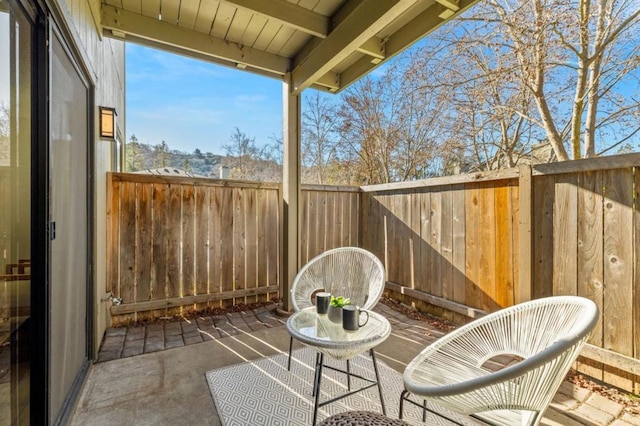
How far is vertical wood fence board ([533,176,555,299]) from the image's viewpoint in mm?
2211

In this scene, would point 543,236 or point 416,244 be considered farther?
point 416,244

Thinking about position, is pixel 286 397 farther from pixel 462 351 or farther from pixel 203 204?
pixel 203 204

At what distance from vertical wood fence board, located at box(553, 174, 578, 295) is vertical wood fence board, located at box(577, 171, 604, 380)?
3cm

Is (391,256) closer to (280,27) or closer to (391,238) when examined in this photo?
(391,238)

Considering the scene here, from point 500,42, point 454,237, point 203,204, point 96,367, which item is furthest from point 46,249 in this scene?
point 500,42

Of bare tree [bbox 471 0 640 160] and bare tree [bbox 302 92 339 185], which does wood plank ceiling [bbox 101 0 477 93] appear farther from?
bare tree [bbox 302 92 339 185]

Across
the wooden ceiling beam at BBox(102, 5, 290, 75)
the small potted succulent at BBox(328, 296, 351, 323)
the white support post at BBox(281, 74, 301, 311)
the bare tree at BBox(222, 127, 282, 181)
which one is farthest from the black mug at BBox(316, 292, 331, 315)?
the bare tree at BBox(222, 127, 282, 181)

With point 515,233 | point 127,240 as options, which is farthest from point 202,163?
point 515,233

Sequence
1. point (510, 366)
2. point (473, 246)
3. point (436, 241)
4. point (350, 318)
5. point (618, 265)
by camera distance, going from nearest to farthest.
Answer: point (510, 366), point (350, 318), point (618, 265), point (473, 246), point (436, 241)

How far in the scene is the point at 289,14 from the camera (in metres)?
2.35

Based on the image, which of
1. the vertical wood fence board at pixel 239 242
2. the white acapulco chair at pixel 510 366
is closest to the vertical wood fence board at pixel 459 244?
the white acapulco chair at pixel 510 366

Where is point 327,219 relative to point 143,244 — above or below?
above

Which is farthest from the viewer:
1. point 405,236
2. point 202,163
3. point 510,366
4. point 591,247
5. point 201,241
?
point 202,163

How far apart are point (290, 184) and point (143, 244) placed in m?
1.65
